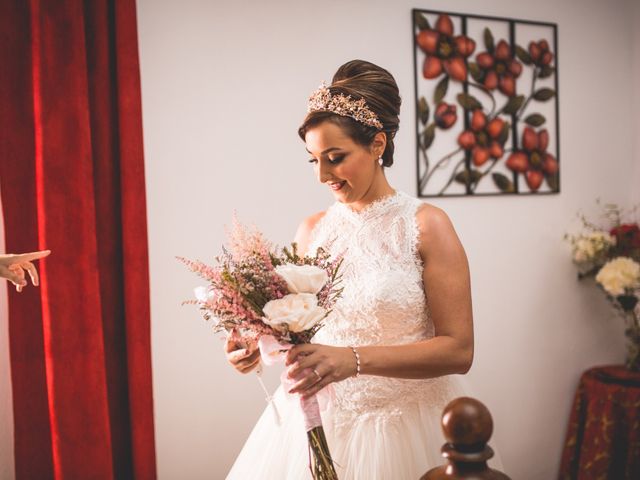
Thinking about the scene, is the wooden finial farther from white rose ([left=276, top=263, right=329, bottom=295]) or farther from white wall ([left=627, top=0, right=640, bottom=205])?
white wall ([left=627, top=0, right=640, bottom=205])

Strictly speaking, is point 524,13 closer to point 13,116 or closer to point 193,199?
point 193,199

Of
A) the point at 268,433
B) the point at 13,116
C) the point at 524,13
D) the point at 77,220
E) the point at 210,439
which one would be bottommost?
the point at 210,439

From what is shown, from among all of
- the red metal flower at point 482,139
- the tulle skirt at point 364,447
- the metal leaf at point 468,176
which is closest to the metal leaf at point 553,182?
the red metal flower at point 482,139

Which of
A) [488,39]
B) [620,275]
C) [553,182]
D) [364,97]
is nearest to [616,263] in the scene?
[620,275]

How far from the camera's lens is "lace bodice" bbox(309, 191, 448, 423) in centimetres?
161

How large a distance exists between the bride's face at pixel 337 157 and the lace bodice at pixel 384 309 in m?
0.16

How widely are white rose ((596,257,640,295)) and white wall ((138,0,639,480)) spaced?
0.28 m

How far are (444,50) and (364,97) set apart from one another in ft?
4.76

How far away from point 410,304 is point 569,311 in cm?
202

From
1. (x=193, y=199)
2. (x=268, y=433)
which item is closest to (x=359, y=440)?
(x=268, y=433)

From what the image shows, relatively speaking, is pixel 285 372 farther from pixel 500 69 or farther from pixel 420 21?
pixel 500 69

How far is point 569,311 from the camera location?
10.7 ft

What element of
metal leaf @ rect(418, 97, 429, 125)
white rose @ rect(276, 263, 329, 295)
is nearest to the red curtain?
white rose @ rect(276, 263, 329, 295)

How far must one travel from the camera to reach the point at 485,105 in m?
2.95
